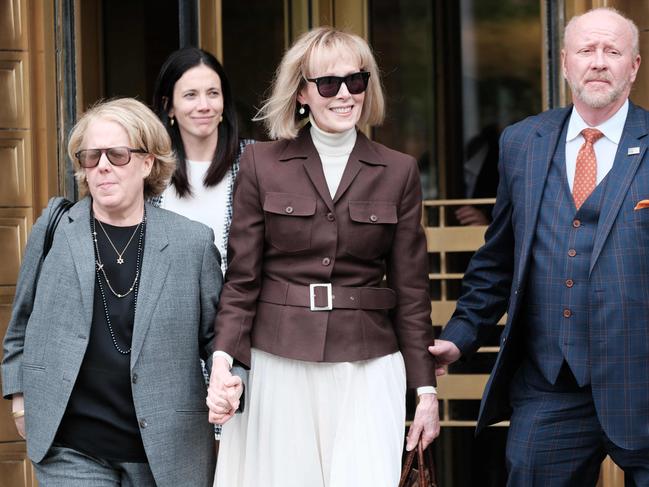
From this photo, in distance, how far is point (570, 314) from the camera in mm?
3645

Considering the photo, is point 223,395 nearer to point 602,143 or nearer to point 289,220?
point 289,220

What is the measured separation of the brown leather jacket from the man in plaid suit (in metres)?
0.25

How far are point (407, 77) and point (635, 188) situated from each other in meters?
4.22

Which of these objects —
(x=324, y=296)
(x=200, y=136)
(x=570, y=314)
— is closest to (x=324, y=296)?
(x=324, y=296)

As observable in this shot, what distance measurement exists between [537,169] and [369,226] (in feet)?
1.81

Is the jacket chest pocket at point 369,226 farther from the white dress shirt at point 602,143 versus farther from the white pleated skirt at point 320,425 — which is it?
the white dress shirt at point 602,143

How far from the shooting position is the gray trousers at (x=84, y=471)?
3564 mm

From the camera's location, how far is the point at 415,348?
12.5ft

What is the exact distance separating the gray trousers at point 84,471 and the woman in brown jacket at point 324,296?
0.84ft

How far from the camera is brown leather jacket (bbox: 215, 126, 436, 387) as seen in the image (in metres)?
3.69

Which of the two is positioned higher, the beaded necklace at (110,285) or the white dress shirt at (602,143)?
the white dress shirt at (602,143)

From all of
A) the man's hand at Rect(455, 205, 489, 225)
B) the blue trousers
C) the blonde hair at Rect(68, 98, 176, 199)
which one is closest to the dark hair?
the blonde hair at Rect(68, 98, 176, 199)

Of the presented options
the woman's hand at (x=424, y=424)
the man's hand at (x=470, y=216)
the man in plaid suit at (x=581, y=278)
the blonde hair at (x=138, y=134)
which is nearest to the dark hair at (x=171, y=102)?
the blonde hair at (x=138, y=134)

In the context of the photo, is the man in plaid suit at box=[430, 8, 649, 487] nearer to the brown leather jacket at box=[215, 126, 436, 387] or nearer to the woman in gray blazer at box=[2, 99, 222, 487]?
the brown leather jacket at box=[215, 126, 436, 387]
